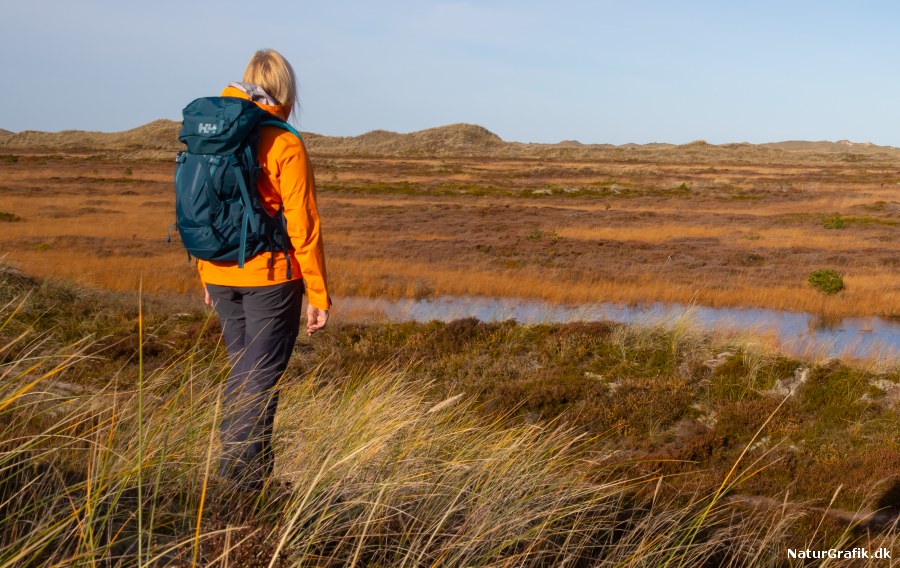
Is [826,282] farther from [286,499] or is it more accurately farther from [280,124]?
[286,499]

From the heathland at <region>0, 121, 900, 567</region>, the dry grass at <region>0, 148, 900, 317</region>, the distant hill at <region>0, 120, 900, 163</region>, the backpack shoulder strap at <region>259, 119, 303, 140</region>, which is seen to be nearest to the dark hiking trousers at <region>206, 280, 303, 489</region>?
the heathland at <region>0, 121, 900, 567</region>

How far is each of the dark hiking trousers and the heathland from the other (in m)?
0.16

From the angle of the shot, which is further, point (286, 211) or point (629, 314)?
point (629, 314)

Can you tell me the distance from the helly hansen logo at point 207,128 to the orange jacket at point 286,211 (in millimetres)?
212

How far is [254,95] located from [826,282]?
15805 mm

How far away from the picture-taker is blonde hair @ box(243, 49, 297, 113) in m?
3.22

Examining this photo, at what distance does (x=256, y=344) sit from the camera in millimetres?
3264

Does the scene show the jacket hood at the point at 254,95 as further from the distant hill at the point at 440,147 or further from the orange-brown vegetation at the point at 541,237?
the distant hill at the point at 440,147

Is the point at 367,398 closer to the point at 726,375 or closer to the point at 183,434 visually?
the point at 183,434

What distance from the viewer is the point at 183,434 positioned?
2.72m

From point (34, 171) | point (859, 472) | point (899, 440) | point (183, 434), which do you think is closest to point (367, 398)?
point (183, 434)

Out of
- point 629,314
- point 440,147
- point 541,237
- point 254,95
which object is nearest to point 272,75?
point 254,95

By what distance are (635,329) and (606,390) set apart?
1.91 meters

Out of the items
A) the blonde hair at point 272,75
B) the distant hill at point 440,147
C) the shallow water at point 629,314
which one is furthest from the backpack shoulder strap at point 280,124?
the distant hill at point 440,147
